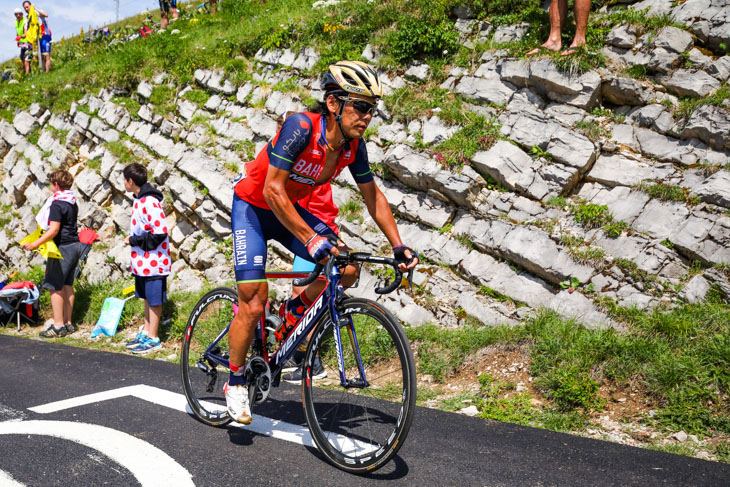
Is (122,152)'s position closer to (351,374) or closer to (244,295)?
(244,295)

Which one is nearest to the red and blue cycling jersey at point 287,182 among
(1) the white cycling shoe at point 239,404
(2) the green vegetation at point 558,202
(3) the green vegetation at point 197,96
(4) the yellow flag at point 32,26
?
(1) the white cycling shoe at point 239,404

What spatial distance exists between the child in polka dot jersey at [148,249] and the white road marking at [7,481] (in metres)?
4.12

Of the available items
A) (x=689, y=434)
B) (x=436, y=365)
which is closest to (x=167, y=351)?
(x=436, y=365)

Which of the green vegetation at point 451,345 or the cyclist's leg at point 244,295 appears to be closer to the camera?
the cyclist's leg at point 244,295

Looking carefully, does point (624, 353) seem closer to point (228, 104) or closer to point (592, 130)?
point (592, 130)

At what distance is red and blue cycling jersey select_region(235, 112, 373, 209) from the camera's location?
3.53 metres

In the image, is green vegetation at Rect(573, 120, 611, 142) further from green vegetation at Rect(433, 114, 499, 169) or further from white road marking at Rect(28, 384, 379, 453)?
white road marking at Rect(28, 384, 379, 453)

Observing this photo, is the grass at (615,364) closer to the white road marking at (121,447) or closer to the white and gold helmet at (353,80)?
the white road marking at (121,447)

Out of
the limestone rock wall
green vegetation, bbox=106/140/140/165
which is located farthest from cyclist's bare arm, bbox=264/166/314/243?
green vegetation, bbox=106/140/140/165

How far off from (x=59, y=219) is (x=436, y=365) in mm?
6379

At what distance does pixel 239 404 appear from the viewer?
3789mm

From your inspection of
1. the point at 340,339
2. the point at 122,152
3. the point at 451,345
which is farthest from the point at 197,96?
the point at 340,339

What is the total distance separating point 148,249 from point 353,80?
4952 mm

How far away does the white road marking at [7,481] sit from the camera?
3.07 m
